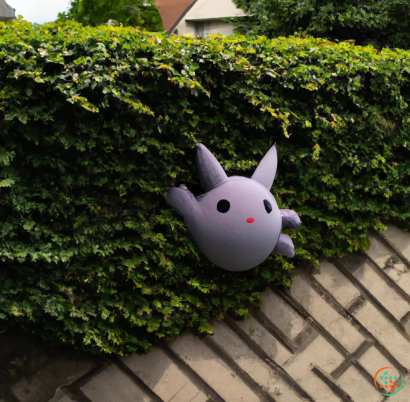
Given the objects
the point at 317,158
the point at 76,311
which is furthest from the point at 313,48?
the point at 76,311

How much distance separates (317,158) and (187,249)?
1.51 m

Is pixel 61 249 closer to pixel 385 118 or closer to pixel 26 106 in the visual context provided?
pixel 26 106

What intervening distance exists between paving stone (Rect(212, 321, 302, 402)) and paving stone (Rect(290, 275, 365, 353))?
2.36ft

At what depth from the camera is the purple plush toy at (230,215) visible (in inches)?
143

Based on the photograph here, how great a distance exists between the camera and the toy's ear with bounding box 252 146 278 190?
394 cm

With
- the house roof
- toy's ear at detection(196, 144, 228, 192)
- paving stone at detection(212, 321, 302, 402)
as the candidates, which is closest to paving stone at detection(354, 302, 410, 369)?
paving stone at detection(212, 321, 302, 402)

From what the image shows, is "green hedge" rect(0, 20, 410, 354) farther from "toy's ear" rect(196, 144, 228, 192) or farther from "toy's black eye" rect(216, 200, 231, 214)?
"toy's black eye" rect(216, 200, 231, 214)

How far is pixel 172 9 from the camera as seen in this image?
864 centimetres

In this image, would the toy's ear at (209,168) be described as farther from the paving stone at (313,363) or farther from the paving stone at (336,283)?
the paving stone at (313,363)

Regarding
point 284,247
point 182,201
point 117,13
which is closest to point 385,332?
point 284,247

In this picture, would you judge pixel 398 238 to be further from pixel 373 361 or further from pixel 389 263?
pixel 373 361

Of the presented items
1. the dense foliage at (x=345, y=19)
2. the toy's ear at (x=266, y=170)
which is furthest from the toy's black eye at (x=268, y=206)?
the dense foliage at (x=345, y=19)

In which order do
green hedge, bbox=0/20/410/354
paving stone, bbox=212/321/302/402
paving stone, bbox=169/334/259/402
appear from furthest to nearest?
1. paving stone, bbox=212/321/302/402
2. paving stone, bbox=169/334/259/402
3. green hedge, bbox=0/20/410/354

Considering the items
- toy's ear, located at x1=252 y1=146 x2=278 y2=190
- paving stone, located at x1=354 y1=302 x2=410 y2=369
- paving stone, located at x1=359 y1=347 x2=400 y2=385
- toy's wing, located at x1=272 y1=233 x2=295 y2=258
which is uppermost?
toy's ear, located at x1=252 y1=146 x2=278 y2=190
